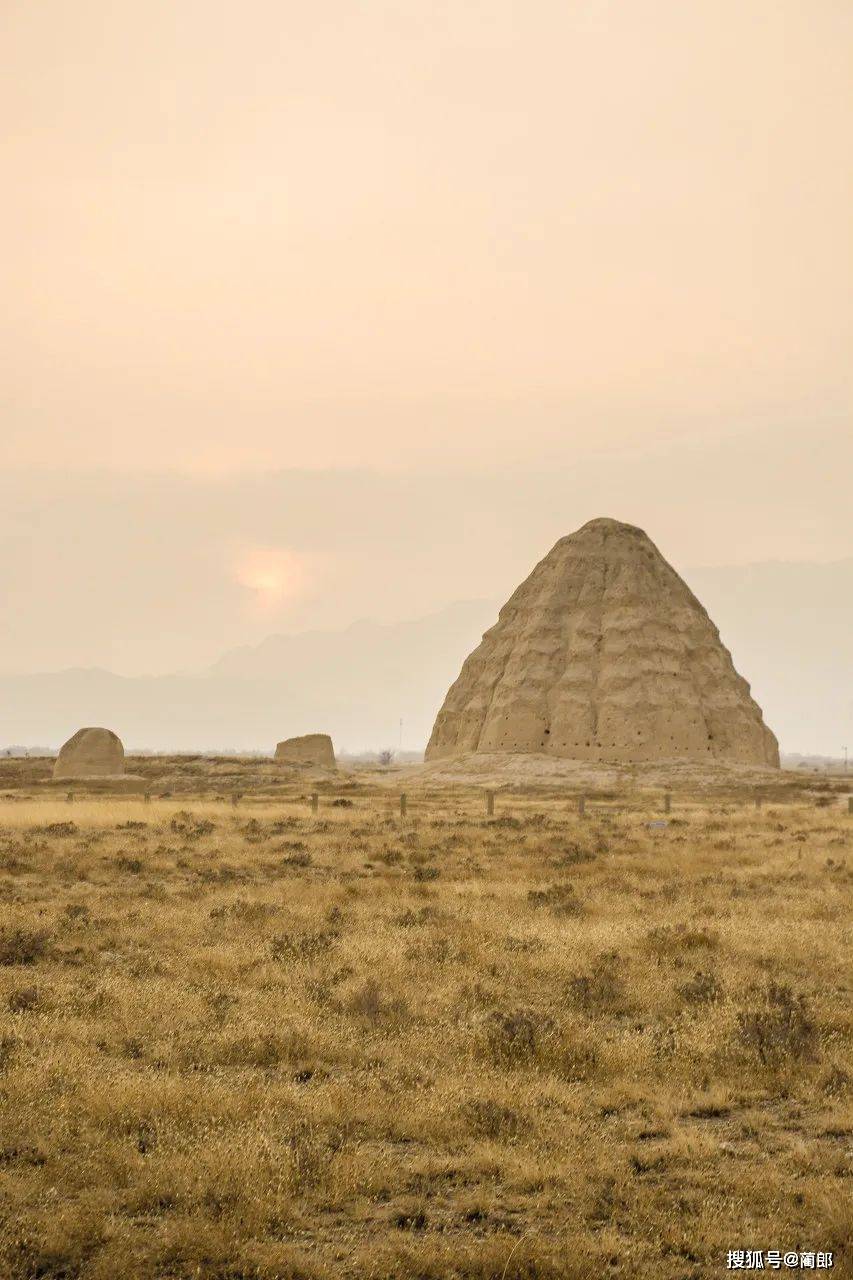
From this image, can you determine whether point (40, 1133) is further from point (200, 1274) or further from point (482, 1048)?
point (482, 1048)

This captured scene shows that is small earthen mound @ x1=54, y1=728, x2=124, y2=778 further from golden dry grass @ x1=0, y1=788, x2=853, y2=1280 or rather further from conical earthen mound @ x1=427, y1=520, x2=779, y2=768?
golden dry grass @ x1=0, y1=788, x2=853, y2=1280

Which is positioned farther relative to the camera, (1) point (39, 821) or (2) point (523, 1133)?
(1) point (39, 821)

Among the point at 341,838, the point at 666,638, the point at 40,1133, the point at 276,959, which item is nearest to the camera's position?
the point at 40,1133

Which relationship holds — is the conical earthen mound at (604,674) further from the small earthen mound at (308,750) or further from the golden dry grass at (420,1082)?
the golden dry grass at (420,1082)

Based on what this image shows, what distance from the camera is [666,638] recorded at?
82.8 m

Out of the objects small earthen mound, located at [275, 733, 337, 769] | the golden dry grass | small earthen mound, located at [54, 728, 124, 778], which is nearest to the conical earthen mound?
small earthen mound, located at [275, 733, 337, 769]

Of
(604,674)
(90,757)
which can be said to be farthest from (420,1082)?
(604,674)

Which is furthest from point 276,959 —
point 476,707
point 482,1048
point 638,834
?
point 476,707

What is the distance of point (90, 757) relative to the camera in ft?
217

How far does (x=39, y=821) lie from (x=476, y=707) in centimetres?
5405

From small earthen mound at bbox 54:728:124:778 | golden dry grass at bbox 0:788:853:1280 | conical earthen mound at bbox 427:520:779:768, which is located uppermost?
conical earthen mound at bbox 427:520:779:768

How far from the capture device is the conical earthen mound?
77.9m

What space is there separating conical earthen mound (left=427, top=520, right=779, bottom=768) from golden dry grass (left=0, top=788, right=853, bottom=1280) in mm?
59230

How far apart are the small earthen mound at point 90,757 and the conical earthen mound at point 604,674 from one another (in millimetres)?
28361
